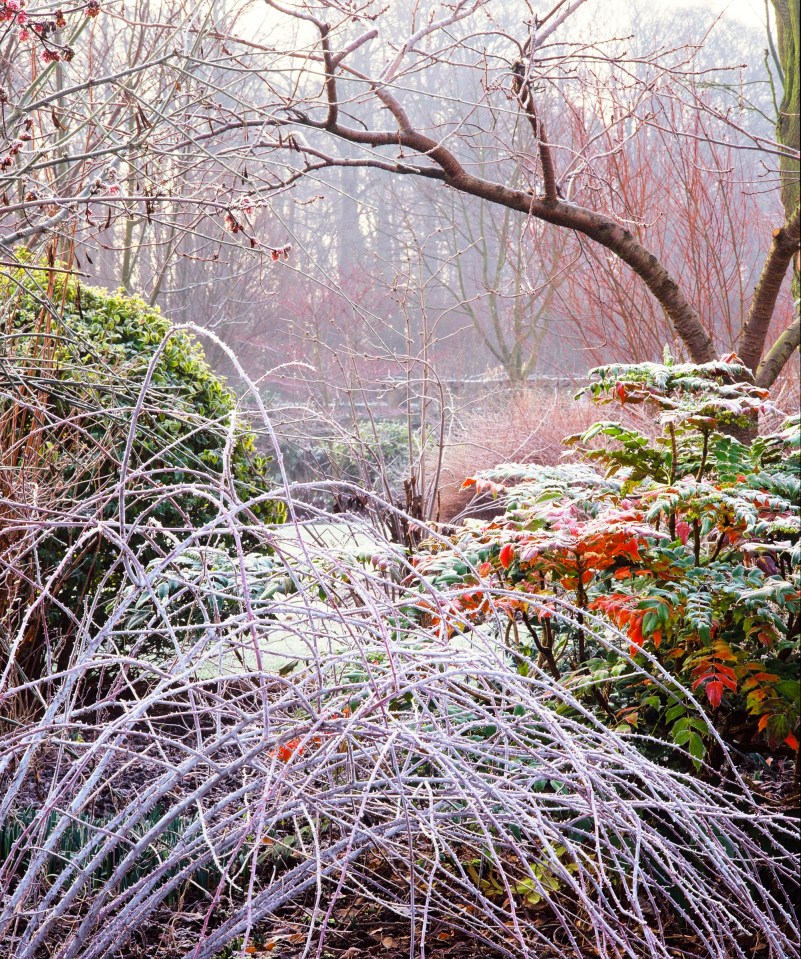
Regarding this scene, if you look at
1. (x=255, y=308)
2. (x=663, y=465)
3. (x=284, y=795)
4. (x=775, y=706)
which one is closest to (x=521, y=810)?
(x=284, y=795)

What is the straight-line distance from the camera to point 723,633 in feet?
8.74

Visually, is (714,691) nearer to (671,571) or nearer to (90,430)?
(671,571)

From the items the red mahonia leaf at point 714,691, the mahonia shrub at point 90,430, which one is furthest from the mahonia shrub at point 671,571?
the mahonia shrub at point 90,430

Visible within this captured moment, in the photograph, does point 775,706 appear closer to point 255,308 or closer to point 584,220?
point 584,220

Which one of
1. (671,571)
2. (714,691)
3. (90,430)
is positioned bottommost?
(714,691)

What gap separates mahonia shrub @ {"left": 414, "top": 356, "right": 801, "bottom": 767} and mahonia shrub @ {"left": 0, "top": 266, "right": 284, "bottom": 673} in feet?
3.03

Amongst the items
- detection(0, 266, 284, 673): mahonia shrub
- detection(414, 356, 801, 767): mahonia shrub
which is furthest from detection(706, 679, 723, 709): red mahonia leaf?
detection(0, 266, 284, 673): mahonia shrub

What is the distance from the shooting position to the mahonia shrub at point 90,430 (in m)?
3.21

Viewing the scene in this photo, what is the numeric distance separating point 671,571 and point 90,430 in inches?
99.0

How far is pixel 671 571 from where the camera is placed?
2650 mm

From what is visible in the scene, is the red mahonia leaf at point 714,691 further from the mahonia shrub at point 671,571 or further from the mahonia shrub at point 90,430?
the mahonia shrub at point 90,430

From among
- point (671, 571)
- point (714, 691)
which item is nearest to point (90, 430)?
point (671, 571)

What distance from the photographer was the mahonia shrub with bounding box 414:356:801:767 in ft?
8.02

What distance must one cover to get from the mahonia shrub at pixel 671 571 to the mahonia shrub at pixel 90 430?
92 cm
